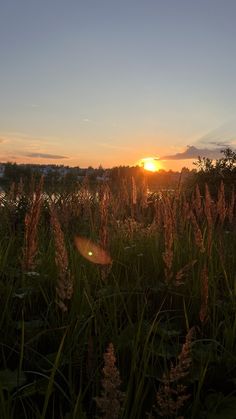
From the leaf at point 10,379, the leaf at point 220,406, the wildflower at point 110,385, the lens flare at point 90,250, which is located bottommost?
the leaf at point 220,406

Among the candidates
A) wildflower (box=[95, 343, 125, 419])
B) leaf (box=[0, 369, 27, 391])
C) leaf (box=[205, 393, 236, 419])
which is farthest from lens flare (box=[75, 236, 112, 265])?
wildflower (box=[95, 343, 125, 419])

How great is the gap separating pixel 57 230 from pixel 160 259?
2.62 m

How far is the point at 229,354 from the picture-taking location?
260 cm

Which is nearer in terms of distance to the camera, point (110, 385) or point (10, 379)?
point (110, 385)

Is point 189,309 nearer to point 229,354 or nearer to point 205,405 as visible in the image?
point 229,354

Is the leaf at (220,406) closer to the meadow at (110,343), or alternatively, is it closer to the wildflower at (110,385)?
the meadow at (110,343)

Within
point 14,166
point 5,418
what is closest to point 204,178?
point 5,418

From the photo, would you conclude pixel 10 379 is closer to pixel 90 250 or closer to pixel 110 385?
pixel 110 385

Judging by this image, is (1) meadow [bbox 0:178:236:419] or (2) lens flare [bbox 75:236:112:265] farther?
(2) lens flare [bbox 75:236:112:265]

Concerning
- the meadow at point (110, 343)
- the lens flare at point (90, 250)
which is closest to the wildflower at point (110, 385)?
the meadow at point (110, 343)

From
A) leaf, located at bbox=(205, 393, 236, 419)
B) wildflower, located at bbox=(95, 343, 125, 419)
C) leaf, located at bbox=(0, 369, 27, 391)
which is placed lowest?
leaf, located at bbox=(205, 393, 236, 419)

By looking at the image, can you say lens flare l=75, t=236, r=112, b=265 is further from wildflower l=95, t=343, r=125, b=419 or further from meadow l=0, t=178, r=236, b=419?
wildflower l=95, t=343, r=125, b=419

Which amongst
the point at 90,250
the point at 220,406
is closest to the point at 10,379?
the point at 220,406

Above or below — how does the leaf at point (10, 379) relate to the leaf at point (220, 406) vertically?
above
